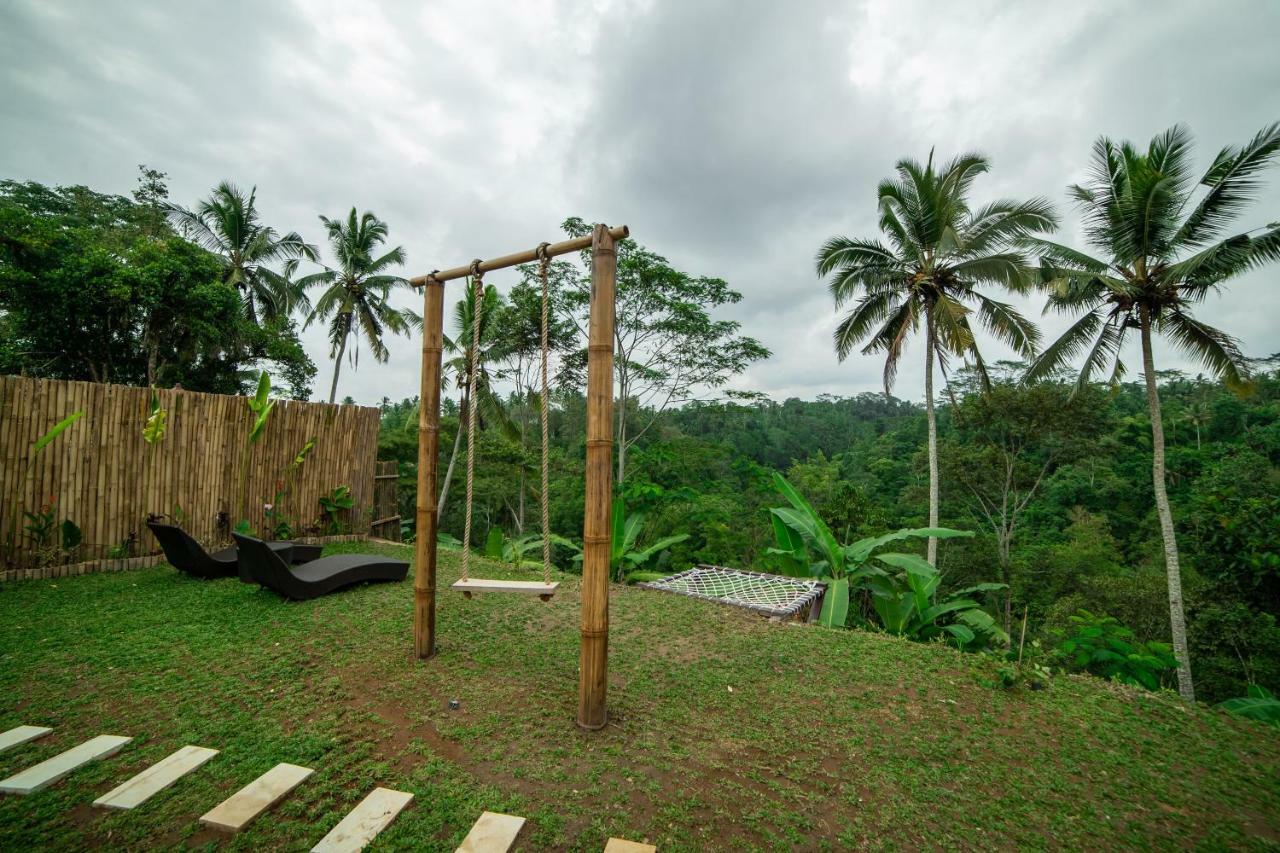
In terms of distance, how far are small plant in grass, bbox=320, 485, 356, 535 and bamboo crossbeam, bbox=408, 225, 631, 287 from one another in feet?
17.3

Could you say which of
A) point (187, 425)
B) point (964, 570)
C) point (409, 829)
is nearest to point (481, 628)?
point (409, 829)

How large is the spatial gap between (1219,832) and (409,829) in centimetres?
319

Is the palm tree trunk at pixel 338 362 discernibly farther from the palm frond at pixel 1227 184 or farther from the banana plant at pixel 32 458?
the palm frond at pixel 1227 184

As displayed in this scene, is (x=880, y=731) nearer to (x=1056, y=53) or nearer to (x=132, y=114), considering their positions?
(x=1056, y=53)

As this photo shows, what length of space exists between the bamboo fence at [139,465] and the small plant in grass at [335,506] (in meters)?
0.12

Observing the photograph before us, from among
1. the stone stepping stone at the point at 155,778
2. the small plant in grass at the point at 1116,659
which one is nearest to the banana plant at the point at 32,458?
the stone stepping stone at the point at 155,778

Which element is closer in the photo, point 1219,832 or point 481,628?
point 1219,832

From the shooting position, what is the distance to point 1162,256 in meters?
7.83

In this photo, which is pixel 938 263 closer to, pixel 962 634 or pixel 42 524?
pixel 962 634

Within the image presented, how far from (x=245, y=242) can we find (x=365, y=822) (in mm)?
18268

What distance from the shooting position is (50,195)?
1559 centimetres

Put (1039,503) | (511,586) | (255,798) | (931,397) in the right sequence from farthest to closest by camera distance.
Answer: (1039,503)
(931,397)
(511,586)
(255,798)

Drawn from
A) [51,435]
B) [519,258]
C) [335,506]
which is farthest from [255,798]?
[335,506]

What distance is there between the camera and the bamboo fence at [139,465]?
4.80 meters
